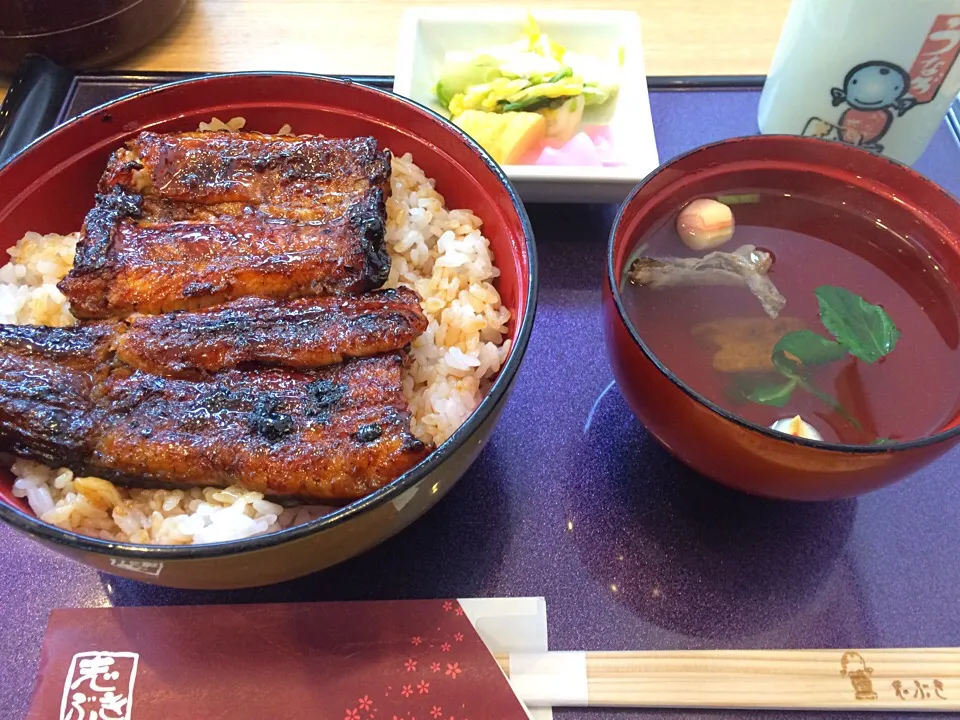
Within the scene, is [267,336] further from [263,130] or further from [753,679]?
[753,679]

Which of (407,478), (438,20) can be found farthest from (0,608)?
(438,20)

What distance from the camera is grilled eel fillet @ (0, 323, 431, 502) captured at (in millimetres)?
1147

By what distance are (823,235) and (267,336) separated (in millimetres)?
1142

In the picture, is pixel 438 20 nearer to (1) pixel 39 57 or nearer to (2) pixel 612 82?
(2) pixel 612 82

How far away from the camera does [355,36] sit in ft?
7.77

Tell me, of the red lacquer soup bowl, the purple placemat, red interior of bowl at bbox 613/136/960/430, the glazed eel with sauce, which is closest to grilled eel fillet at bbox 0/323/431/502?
the glazed eel with sauce

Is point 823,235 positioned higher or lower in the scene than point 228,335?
higher

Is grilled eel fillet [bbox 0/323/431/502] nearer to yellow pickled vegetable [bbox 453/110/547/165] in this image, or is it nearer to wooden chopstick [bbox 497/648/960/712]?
wooden chopstick [bbox 497/648/960/712]

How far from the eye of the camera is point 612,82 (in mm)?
2057

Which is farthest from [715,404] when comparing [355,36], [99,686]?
[355,36]

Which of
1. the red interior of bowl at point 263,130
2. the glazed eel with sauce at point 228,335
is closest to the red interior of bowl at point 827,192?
the red interior of bowl at point 263,130

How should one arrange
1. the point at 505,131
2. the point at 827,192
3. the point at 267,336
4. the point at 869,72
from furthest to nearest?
the point at 505,131 → the point at 869,72 → the point at 827,192 → the point at 267,336

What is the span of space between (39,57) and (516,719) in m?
2.22

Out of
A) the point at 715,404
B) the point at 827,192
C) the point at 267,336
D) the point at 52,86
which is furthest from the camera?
the point at 52,86
